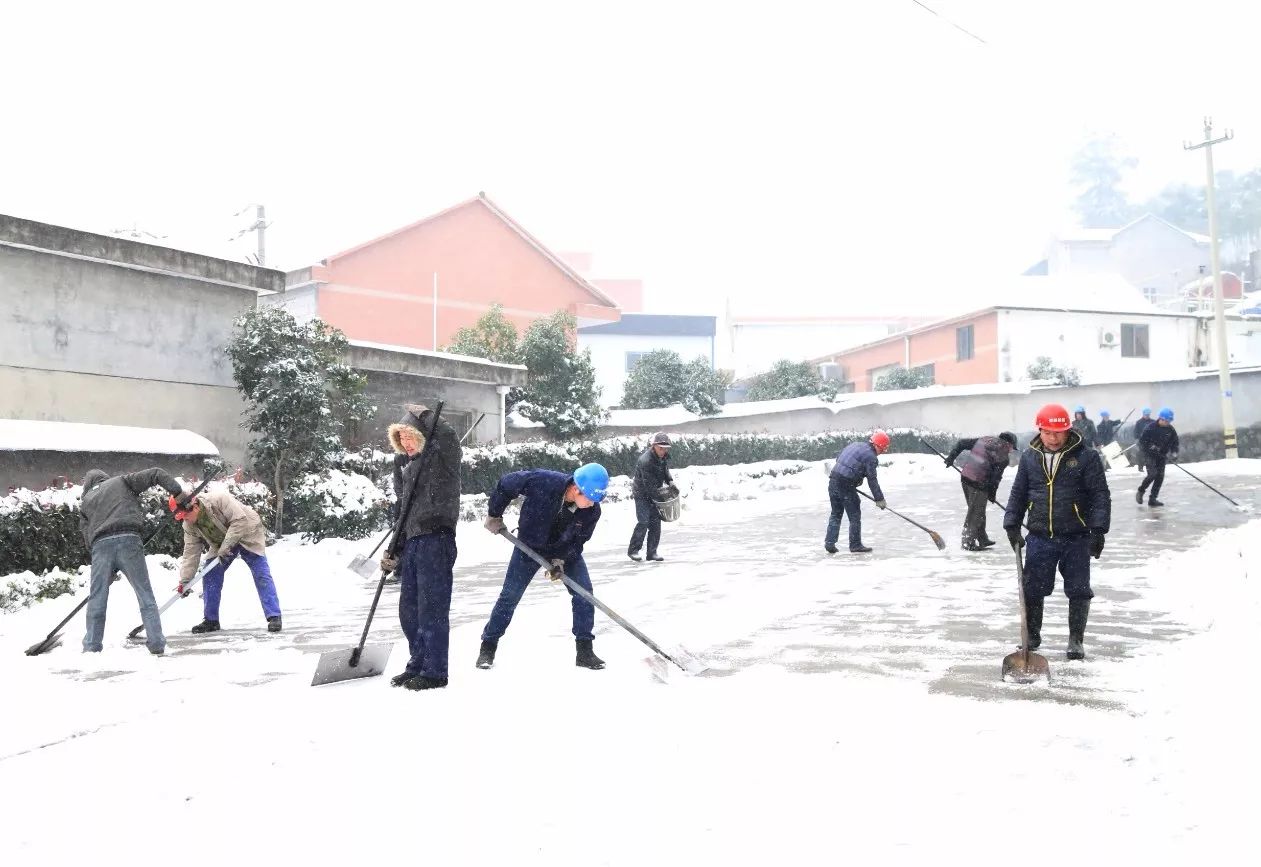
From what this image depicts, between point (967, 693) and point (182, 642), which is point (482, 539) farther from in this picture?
point (967, 693)

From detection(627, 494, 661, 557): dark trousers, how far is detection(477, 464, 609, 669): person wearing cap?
6615 mm

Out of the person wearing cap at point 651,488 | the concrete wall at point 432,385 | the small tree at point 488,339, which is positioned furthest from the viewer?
the small tree at point 488,339

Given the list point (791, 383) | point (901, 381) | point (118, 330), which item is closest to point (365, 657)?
point (118, 330)

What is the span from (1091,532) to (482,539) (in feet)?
39.1

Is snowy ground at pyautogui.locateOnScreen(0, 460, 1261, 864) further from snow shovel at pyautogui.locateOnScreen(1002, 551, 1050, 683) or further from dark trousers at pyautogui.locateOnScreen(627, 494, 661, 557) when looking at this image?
dark trousers at pyautogui.locateOnScreen(627, 494, 661, 557)

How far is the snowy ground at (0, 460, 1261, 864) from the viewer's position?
4.20 m

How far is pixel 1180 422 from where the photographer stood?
34.7 metres

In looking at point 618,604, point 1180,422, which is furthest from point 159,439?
point 1180,422

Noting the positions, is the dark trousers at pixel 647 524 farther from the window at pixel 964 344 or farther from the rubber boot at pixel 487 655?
the window at pixel 964 344

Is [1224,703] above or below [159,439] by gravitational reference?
below

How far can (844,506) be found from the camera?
46.5 ft

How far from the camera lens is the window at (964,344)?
133 ft

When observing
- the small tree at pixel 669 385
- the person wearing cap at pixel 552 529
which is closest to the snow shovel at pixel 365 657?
the person wearing cap at pixel 552 529

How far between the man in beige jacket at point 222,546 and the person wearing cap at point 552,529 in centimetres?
328
